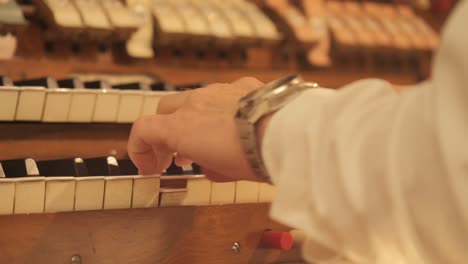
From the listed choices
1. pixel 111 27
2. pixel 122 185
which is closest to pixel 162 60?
pixel 111 27

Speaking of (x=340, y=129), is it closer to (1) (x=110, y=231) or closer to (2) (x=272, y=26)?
(1) (x=110, y=231)

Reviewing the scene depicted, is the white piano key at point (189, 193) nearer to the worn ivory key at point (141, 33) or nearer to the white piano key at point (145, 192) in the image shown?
the white piano key at point (145, 192)

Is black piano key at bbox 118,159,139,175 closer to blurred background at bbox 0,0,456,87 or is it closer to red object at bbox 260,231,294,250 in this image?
red object at bbox 260,231,294,250

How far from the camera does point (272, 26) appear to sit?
6.06 feet

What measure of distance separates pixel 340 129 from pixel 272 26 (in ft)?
3.88

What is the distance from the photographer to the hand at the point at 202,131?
82 cm

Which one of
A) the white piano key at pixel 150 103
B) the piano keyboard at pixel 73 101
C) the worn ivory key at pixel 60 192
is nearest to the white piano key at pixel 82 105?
the piano keyboard at pixel 73 101

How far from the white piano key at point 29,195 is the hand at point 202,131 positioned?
5.8 inches

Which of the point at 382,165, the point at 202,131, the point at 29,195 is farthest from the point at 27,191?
the point at 382,165

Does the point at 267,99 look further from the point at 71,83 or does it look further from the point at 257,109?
the point at 71,83

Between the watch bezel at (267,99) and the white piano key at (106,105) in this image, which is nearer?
the watch bezel at (267,99)

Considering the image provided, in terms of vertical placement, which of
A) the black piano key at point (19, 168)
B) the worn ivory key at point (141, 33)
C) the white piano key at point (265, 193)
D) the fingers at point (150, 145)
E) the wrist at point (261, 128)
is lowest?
the white piano key at point (265, 193)

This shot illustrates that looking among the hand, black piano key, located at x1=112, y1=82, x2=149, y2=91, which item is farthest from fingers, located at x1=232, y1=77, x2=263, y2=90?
black piano key, located at x1=112, y1=82, x2=149, y2=91

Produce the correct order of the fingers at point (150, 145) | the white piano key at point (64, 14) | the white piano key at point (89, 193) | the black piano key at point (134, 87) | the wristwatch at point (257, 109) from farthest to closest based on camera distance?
the white piano key at point (64, 14), the black piano key at point (134, 87), the white piano key at point (89, 193), the fingers at point (150, 145), the wristwatch at point (257, 109)
